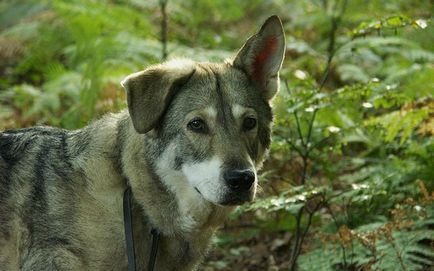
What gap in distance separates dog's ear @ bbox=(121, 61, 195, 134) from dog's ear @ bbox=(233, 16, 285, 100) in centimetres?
52

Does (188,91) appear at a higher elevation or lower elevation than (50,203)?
higher

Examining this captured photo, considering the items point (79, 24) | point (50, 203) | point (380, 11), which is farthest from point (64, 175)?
point (380, 11)

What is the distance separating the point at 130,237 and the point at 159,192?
1.30ft

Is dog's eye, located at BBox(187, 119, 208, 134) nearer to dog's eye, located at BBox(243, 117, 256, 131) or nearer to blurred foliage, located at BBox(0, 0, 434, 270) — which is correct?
dog's eye, located at BBox(243, 117, 256, 131)

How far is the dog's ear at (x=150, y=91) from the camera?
459cm

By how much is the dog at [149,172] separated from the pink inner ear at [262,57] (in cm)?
2

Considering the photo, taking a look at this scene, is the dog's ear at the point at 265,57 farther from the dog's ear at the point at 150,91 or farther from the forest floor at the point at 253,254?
the forest floor at the point at 253,254

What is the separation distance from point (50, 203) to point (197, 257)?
1194 mm

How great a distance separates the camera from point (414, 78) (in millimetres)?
7211

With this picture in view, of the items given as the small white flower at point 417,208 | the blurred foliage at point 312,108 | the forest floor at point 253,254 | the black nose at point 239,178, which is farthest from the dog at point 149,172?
the forest floor at point 253,254

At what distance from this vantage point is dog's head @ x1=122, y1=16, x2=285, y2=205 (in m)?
4.52

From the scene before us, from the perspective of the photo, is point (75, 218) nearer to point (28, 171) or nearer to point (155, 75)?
point (28, 171)

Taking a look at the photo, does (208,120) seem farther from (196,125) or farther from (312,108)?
(312,108)

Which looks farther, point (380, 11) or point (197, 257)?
point (380, 11)
